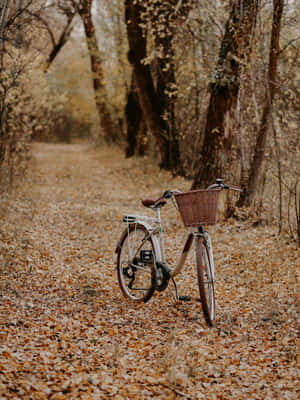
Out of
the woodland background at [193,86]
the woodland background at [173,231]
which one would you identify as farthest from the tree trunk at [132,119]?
the woodland background at [173,231]

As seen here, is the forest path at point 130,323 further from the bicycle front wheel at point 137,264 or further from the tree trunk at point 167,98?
the tree trunk at point 167,98

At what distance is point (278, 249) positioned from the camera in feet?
23.6

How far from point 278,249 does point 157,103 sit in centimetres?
866

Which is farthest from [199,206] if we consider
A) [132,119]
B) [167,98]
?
[132,119]

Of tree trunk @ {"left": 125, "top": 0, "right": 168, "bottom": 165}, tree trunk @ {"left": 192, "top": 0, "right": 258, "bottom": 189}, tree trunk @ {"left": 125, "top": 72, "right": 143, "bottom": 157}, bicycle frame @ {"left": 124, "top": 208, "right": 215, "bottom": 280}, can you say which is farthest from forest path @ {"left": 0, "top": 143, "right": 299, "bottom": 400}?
tree trunk @ {"left": 125, "top": 72, "right": 143, "bottom": 157}

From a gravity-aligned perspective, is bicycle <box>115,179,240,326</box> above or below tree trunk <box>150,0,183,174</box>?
below

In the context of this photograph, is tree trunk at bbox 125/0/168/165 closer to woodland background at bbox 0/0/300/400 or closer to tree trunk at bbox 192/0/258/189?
woodland background at bbox 0/0/300/400

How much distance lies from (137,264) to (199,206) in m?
1.38

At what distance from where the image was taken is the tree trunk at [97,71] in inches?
784

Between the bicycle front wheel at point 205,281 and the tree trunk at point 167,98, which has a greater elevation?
the tree trunk at point 167,98

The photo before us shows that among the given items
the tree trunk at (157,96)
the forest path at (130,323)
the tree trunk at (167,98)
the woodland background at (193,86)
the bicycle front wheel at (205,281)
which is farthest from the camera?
the tree trunk at (157,96)

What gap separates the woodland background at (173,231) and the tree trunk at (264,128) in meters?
0.02

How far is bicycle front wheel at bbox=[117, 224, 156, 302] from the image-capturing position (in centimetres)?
512

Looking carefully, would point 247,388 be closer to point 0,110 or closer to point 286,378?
point 286,378
